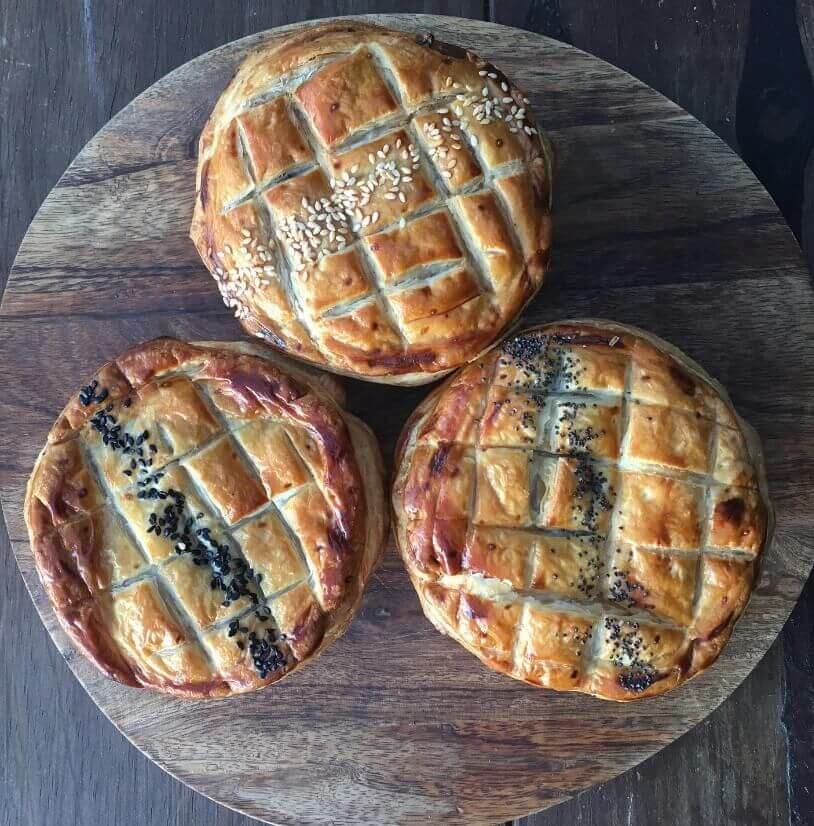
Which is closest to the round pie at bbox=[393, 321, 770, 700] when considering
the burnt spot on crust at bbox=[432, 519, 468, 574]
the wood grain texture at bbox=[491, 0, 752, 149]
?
the burnt spot on crust at bbox=[432, 519, 468, 574]

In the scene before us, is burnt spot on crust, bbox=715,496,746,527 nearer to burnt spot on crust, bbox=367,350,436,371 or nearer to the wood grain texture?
Result: burnt spot on crust, bbox=367,350,436,371

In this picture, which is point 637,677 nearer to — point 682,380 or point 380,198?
point 682,380

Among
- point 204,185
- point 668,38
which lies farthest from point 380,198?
point 668,38

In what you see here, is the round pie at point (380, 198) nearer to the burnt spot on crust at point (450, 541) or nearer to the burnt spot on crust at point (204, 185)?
the burnt spot on crust at point (204, 185)

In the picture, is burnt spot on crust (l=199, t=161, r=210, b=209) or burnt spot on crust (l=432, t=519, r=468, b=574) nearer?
burnt spot on crust (l=432, t=519, r=468, b=574)

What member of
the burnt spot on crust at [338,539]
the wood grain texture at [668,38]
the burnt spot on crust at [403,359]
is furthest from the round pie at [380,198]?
the wood grain texture at [668,38]

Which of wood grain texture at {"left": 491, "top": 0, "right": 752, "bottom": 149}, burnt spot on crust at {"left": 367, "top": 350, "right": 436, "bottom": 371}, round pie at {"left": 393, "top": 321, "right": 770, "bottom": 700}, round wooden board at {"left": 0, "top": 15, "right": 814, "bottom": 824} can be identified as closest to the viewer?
round pie at {"left": 393, "top": 321, "right": 770, "bottom": 700}

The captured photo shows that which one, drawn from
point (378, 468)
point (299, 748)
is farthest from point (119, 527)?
point (299, 748)
